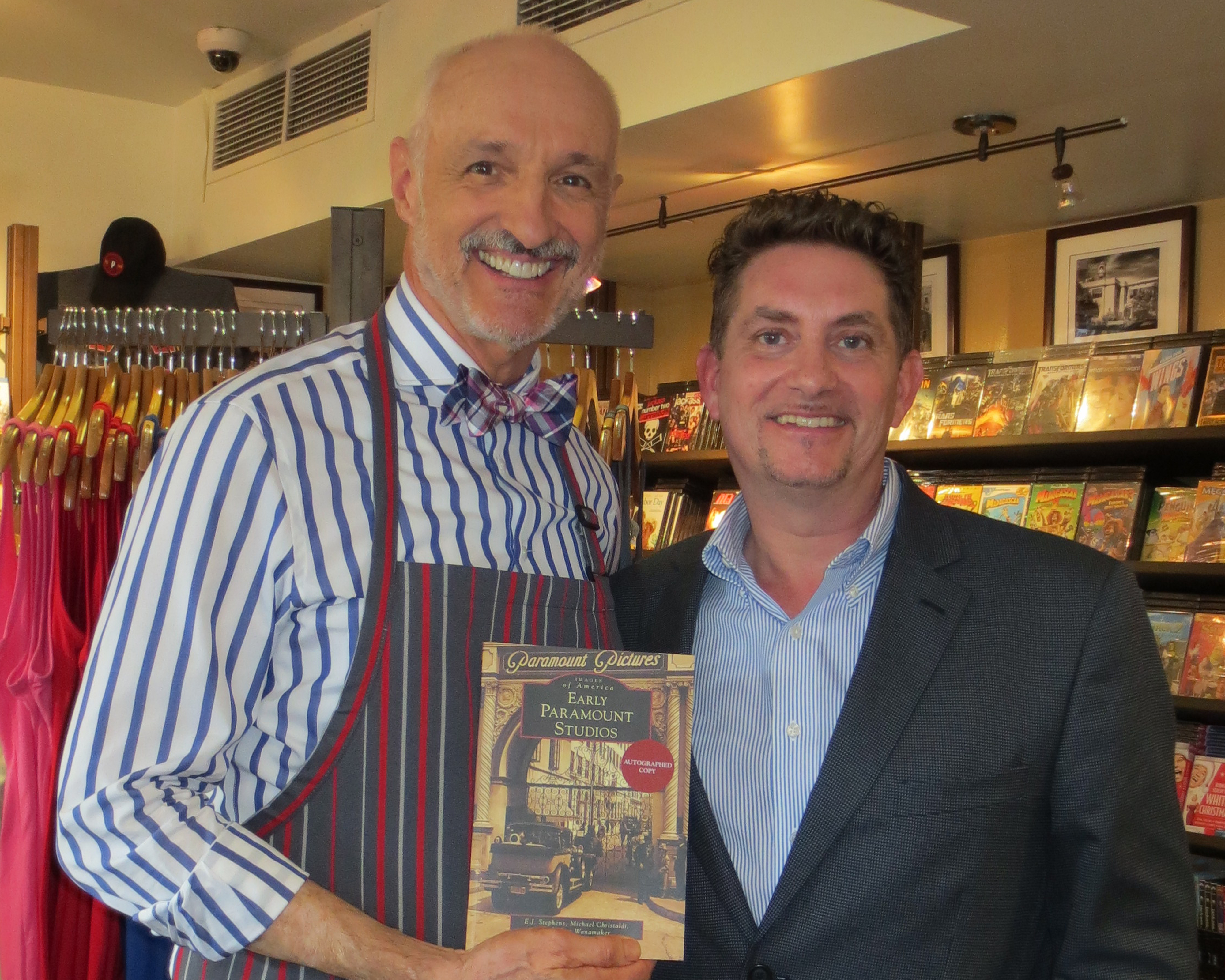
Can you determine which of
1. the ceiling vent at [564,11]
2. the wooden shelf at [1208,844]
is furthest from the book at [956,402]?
the ceiling vent at [564,11]

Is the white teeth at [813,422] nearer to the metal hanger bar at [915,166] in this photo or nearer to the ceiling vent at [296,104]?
the metal hanger bar at [915,166]

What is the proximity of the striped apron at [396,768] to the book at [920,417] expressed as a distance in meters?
3.02

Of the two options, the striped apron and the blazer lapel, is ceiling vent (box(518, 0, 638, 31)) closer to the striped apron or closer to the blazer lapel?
the blazer lapel

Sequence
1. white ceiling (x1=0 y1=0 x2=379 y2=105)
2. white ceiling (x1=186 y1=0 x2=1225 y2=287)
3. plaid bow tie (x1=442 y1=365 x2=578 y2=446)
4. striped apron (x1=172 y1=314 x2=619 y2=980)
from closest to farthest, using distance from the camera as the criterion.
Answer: striped apron (x1=172 y1=314 x2=619 y2=980) → plaid bow tie (x1=442 y1=365 x2=578 y2=446) → white ceiling (x1=186 y1=0 x2=1225 y2=287) → white ceiling (x1=0 y1=0 x2=379 y2=105)

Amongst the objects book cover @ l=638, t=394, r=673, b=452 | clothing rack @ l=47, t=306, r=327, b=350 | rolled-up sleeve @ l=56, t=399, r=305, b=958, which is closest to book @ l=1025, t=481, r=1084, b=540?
book cover @ l=638, t=394, r=673, b=452

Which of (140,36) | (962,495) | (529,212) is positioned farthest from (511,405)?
(140,36)

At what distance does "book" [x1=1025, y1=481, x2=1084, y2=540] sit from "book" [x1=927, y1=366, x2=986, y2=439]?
0.31 m

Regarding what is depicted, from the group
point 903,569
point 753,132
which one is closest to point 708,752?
point 903,569

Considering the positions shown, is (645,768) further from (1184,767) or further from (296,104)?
(296,104)

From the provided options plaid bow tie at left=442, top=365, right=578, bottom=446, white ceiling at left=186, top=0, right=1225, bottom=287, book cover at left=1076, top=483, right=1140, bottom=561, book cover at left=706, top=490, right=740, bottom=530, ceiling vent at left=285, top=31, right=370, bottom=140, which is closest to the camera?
plaid bow tie at left=442, top=365, right=578, bottom=446

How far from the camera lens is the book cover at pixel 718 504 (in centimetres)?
477

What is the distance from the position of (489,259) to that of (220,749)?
745 mm

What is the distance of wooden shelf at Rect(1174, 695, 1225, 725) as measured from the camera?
362 cm

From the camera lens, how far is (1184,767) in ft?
12.2
